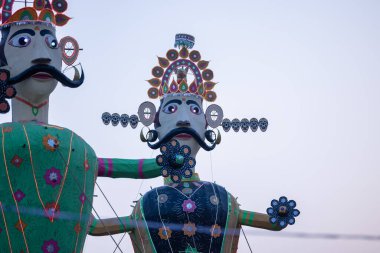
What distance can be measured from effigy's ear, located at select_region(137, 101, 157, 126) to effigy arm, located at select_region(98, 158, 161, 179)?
160 centimetres

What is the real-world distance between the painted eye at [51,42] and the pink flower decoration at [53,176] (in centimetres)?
163

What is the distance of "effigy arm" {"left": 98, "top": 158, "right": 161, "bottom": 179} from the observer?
1359 centimetres

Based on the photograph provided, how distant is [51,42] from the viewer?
520 inches

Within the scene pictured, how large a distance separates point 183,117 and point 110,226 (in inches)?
72.2

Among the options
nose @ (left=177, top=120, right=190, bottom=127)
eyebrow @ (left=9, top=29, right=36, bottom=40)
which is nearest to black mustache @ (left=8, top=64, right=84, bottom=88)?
eyebrow @ (left=9, top=29, right=36, bottom=40)

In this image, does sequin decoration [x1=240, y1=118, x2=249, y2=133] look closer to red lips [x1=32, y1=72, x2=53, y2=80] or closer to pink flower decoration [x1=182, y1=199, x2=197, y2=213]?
pink flower decoration [x1=182, y1=199, x2=197, y2=213]

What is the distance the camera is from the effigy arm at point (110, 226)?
1462cm

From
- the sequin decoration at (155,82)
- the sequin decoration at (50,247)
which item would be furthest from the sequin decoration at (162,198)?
the sequin decoration at (50,247)

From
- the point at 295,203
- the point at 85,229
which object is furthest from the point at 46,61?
the point at 295,203

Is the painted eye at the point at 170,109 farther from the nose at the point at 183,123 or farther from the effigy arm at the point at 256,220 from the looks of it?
the effigy arm at the point at 256,220

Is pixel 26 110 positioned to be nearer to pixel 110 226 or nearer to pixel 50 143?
pixel 50 143

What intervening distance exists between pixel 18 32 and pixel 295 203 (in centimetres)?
449

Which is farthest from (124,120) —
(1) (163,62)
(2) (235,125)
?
(2) (235,125)

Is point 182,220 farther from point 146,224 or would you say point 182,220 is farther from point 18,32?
point 18,32
